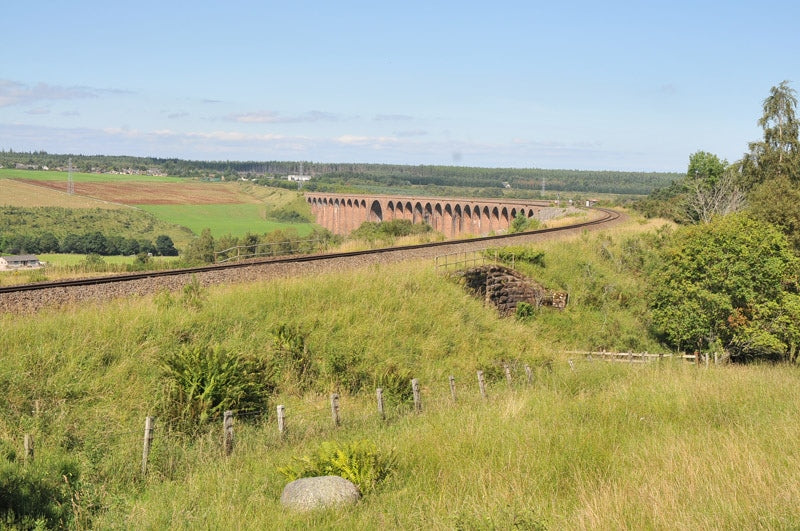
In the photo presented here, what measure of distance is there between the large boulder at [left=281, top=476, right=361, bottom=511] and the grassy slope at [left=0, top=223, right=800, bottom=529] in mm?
249

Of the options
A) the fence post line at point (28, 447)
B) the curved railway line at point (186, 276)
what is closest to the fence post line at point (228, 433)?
the fence post line at point (28, 447)

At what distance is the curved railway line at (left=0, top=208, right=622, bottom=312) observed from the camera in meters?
17.7

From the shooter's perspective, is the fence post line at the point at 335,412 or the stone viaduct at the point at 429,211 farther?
the stone viaduct at the point at 429,211

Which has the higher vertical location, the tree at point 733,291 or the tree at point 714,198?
the tree at point 714,198

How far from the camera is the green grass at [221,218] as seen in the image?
12488 cm

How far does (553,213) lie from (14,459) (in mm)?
67964

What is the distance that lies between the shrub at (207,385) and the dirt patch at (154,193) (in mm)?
132568

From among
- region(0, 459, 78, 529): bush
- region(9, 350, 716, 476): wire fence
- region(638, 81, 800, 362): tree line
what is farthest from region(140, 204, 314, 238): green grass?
region(0, 459, 78, 529): bush

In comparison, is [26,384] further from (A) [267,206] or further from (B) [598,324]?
(A) [267,206]

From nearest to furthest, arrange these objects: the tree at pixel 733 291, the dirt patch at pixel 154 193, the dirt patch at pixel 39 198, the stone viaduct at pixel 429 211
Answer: the tree at pixel 733 291 → the stone viaduct at pixel 429 211 → the dirt patch at pixel 39 198 → the dirt patch at pixel 154 193

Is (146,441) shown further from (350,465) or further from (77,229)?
(77,229)

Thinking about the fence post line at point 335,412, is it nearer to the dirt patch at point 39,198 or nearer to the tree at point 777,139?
the tree at point 777,139

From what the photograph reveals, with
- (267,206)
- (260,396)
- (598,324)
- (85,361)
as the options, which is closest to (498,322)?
(598,324)

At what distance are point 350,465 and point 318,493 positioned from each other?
112 centimetres
